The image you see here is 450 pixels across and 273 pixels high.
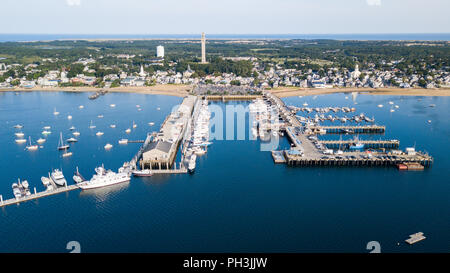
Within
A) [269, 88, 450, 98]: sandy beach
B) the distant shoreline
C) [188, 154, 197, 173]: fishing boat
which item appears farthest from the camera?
the distant shoreline

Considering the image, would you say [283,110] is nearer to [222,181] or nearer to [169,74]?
[222,181]

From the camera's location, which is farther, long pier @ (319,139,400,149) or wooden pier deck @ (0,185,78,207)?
long pier @ (319,139,400,149)

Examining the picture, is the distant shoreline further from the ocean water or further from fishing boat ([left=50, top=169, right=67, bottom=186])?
fishing boat ([left=50, top=169, right=67, bottom=186])

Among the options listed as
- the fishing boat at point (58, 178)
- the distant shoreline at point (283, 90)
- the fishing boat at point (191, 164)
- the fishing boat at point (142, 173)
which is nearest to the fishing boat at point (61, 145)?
the fishing boat at point (58, 178)

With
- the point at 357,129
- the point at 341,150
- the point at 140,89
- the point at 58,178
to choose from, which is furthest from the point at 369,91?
the point at 58,178

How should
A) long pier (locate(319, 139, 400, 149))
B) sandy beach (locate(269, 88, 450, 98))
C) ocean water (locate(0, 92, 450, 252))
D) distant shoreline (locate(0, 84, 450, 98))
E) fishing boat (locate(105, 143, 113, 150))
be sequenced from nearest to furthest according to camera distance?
ocean water (locate(0, 92, 450, 252)) < fishing boat (locate(105, 143, 113, 150)) < long pier (locate(319, 139, 400, 149)) < sandy beach (locate(269, 88, 450, 98)) < distant shoreline (locate(0, 84, 450, 98))

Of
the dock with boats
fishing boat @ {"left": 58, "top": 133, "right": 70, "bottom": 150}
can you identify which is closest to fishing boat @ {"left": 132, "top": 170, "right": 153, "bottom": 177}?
fishing boat @ {"left": 58, "top": 133, "right": 70, "bottom": 150}
